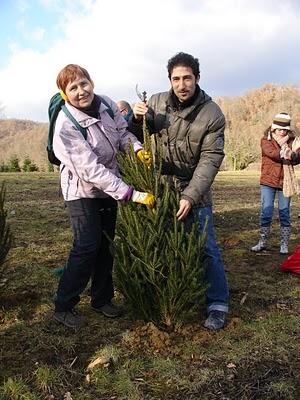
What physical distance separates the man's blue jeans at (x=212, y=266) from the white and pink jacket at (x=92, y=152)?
0.77 meters

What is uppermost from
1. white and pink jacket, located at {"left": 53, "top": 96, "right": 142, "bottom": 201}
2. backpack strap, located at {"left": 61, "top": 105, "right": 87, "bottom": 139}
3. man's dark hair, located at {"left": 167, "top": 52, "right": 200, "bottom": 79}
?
man's dark hair, located at {"left": 167, "top": 52, "right": 200, "bottom": 79}

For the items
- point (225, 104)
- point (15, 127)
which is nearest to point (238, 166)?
point (225, 104)

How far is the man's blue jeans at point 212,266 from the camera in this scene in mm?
3906

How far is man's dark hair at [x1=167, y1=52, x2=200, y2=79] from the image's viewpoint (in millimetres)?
3643

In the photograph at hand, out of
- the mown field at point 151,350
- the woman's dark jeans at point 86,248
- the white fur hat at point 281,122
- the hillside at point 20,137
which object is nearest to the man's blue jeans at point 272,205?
the white fur hat at point 281,122

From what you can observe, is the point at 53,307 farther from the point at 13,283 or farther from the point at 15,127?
the point at 15,127

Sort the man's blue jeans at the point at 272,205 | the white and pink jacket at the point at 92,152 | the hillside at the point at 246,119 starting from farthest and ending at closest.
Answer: the hillside at the point at 246,119 → the man's blue jeans at the point at 272,205 → the white and pink jacket at the point at 92,152

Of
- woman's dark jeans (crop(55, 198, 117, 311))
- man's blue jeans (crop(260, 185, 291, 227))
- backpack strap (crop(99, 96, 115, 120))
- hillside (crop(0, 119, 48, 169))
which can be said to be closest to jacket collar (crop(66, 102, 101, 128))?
backpack strap (crop(99, 96, 115, 120))

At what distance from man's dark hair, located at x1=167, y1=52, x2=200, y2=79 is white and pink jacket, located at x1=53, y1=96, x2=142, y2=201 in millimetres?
637

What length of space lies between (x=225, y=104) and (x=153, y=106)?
102 metres

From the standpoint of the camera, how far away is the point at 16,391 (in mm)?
2988

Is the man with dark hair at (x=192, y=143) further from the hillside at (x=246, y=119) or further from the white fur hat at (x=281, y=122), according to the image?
the hillside at (x=246, y=119)

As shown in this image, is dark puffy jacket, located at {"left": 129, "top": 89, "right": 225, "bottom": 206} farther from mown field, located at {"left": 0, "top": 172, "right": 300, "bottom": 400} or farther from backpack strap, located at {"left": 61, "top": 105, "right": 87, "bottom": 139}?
mown field, located at {"left": 0, "top": 172, "right": 300, "bottom": 400}

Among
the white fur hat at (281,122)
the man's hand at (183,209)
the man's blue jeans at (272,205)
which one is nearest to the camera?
the man's hand at (183,209)
